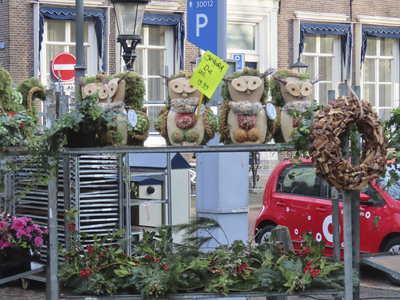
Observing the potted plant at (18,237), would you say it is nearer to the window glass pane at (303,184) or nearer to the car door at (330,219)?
the car door at (330,219)

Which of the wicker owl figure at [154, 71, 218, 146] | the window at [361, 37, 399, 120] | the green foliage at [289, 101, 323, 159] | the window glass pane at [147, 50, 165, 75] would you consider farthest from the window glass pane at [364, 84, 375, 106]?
the green foliage at [289, 101, 323, 159]

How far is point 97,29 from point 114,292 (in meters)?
13.9

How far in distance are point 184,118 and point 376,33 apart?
17813mm

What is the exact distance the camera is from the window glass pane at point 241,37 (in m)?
18.7

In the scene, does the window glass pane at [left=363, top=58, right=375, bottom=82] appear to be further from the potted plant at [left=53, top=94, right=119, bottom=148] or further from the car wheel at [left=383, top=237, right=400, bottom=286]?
the potted plant at [left=53, top=94, right=119, bottom=148]

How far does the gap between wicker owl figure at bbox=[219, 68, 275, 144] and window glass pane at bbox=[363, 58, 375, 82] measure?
17.6 meters

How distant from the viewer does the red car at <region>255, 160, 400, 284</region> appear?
731 centimetres

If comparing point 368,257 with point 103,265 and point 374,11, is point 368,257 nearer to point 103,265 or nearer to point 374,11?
point 103,265

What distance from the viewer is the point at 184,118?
4129 mm

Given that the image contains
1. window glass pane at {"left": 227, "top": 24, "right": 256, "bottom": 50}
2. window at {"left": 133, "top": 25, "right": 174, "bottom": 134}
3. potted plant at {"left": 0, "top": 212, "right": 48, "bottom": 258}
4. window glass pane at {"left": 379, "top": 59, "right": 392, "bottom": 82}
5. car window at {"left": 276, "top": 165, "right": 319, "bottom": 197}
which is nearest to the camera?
potted plant at {"left": 0, "top": 212, "right": 48, "bottom": 258}

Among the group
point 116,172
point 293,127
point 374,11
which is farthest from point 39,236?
point 374,11

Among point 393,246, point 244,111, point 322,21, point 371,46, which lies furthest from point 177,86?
point 371,46

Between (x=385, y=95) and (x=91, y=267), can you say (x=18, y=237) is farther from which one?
(x=385, y=95)

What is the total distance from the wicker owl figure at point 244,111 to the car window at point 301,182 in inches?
153
